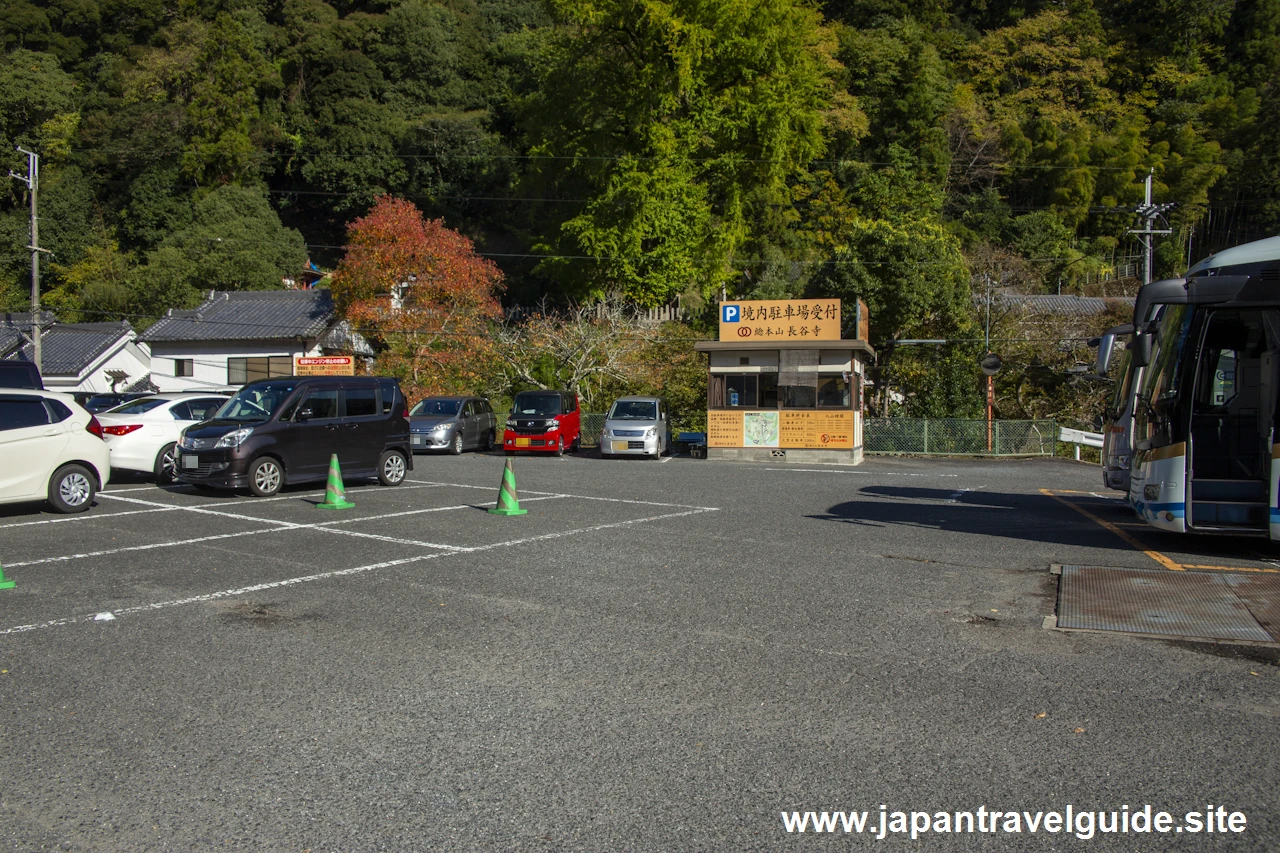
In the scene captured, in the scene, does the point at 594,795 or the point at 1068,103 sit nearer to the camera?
the point at 594,795

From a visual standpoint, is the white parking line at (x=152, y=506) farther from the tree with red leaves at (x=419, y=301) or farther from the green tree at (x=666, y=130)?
the green tree at (x=666, y=130)

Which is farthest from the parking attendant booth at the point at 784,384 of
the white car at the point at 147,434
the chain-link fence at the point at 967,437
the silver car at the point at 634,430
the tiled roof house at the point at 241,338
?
the tiled roof house at the point at 241,338

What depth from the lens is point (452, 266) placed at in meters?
33.6

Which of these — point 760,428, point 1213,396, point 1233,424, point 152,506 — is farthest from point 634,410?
point 1233,424

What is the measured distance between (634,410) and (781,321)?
478 cm

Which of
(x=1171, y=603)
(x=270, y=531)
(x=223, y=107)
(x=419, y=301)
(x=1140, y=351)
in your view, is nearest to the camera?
(x=1171, y=603)

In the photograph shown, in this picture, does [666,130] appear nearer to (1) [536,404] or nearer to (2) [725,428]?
(1) [536,404]

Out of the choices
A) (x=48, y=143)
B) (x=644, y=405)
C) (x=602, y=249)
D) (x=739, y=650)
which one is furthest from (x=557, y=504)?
(x=48, y=143)

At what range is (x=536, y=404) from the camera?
86.9ft

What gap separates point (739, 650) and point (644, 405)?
66.5 ft

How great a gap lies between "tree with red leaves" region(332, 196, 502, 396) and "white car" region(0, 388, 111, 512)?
2003 centimetres

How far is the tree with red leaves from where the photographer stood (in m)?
33.1

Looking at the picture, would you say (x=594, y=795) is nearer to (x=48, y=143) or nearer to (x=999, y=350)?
(x=999, y=350)

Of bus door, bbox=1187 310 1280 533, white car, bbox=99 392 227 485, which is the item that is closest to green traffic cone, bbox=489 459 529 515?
white car, bbox=99 392 227 485
